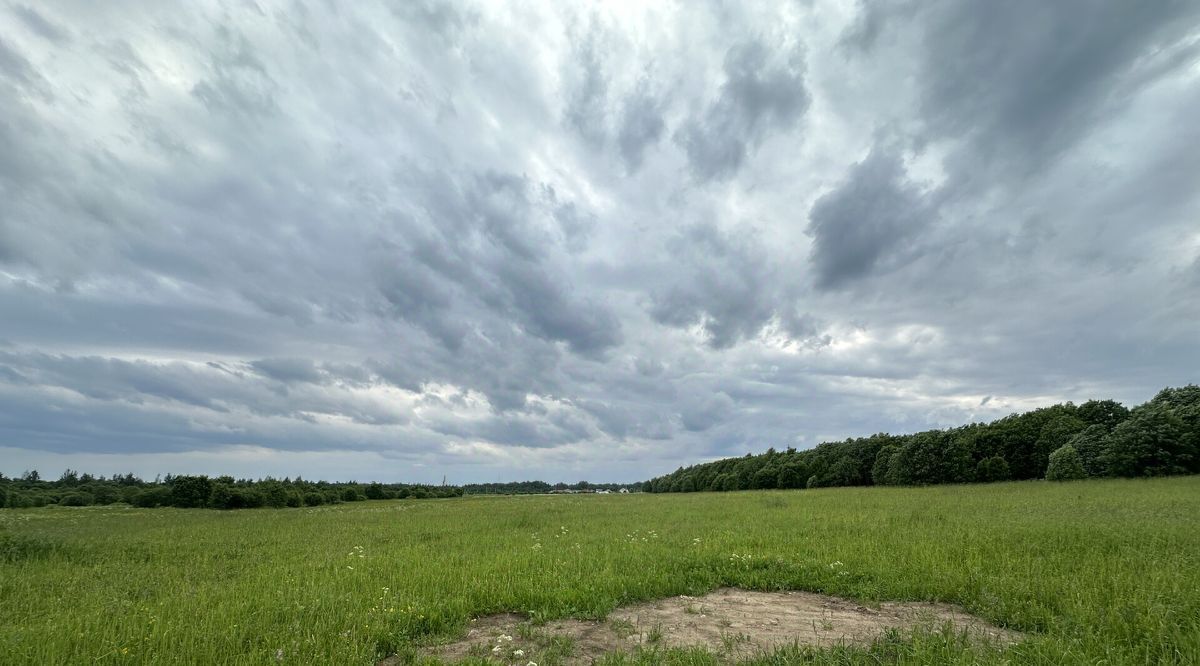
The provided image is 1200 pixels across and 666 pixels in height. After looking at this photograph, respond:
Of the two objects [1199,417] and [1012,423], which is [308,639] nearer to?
[1199,417]

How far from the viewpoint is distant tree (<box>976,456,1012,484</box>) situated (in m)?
55.5

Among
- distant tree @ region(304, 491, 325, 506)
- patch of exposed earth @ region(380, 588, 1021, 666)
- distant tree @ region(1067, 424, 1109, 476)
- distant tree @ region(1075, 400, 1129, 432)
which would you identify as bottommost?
distant tree @ region(304, 491, 325, 506)

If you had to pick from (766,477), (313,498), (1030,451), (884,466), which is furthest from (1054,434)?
(313,498)

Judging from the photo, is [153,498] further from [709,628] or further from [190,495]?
[709,628]

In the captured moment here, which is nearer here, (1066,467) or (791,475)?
(1066,467)

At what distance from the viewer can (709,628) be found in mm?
8641

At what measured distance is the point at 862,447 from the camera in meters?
82.1

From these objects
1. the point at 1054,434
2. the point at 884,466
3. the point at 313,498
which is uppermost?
the point at 1054,434

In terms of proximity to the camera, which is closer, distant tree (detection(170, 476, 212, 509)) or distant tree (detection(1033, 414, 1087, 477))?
distant tree (detection(1033, 414, 1087, 477))

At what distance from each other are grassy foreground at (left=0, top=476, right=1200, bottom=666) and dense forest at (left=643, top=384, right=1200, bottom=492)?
92.2ft

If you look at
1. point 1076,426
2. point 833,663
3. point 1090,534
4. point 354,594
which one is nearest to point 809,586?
point 833,663

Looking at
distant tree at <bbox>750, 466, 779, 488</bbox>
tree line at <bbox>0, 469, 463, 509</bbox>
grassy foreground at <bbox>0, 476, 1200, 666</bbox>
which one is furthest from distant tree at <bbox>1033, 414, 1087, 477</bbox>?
tree line at <bbox>0, 469, 463, 509</bbox>

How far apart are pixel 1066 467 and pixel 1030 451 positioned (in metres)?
14.7

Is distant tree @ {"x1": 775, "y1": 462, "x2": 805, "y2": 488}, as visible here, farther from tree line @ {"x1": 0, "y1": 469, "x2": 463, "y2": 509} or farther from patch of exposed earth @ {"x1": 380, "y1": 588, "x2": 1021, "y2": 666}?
patch of exposed earth @ {"x1": 380, "y1": 588, "x2": 1021, "y2": 666}
